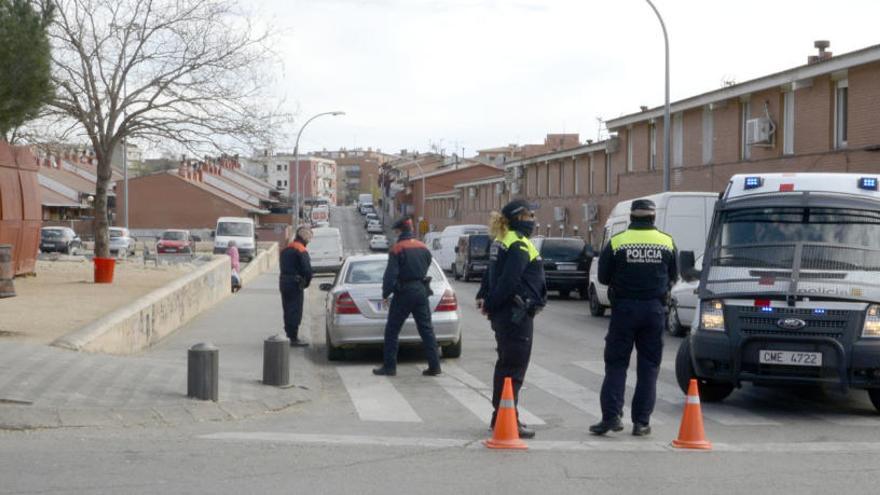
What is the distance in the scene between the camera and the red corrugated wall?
81.6 feet

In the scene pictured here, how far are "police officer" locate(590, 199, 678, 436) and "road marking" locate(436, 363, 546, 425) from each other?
108 centimetres

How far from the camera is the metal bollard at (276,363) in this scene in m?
11.7

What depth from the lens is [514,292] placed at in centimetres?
878

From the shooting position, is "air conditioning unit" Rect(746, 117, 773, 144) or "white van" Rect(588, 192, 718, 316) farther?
"air conditioning unit" Rect(746, 117, 773, 144)

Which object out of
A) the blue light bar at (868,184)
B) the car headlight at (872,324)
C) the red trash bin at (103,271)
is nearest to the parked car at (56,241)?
the red trash bin at (103,271)

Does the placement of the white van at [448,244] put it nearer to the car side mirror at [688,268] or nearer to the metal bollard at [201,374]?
the car side mirror at [688,268]

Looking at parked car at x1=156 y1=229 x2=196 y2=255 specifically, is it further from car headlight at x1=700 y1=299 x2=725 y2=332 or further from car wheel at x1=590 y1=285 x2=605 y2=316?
car headlight at x1=700 y1=299 x2=725 y2=332

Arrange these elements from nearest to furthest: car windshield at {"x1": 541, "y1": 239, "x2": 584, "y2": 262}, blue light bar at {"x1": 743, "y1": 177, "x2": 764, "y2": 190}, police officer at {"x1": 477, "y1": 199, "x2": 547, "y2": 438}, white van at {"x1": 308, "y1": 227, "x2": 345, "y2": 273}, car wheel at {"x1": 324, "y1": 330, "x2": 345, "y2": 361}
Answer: police officer at {"x1": 477, "y1": 199, "x2": 547, "y2": 438}
blue light bar at {"x1": 743, "y1": 177, "x2": 764, "y2": 190}
car wheel at {"x1": 324, "y1": 330, "x2": 345, "y2": 361}
car windshield at {"x1": 541, "y1": 239, "x2": 584, "y2": 262}
white van at {"x1": 308, "y1": 227, "x2": 345, "y2": 273}

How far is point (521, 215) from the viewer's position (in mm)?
8984

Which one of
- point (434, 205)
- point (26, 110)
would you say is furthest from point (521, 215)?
point (434, 205)

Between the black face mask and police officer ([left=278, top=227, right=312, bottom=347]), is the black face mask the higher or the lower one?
the higher one

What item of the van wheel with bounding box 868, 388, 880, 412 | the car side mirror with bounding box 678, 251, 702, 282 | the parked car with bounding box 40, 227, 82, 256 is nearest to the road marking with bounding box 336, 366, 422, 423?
→ the car side mirror with bounding box 678, 251, 702, 282

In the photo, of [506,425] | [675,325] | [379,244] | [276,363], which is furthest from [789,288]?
[379,244]

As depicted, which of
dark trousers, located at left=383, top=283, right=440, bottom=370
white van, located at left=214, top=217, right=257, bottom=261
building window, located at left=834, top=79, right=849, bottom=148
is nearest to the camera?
dark trousers, located at left=383, top=283, right=440, bottom=370
